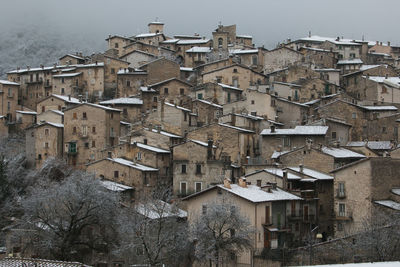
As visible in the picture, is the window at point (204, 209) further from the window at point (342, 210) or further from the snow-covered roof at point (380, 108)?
the snow-covered roof at point (380, 108)

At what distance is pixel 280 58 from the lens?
9431 centimetres

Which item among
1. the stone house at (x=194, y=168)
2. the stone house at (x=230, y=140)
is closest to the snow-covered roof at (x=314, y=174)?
the stone house at (x=194, y=168)

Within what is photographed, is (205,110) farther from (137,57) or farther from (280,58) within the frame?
(137,57)

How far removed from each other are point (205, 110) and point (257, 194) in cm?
3032

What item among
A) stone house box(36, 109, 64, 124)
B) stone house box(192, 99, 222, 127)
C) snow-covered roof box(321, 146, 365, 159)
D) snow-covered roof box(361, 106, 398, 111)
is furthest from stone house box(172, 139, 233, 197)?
stone house box(36, 109, 64, 124)

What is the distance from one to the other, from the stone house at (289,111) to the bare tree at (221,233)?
3227cm

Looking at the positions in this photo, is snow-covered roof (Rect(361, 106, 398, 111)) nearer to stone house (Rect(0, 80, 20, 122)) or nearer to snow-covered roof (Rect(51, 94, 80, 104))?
snow-covered roof (Rect(51, 94, 80, 104))

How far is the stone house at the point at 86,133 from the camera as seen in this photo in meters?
74.6

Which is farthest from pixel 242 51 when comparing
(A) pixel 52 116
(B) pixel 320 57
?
(A) pixel 52 116

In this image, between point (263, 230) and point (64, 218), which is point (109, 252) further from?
point (263, 230)

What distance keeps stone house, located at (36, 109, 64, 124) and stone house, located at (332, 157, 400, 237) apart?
116 ft

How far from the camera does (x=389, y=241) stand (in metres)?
41.9

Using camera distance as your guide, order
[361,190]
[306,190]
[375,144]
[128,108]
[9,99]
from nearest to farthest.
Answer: [361,190] → [306,190] → [375,144] → [128,108] → [9,99]

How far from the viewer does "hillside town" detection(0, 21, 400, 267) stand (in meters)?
47.4
